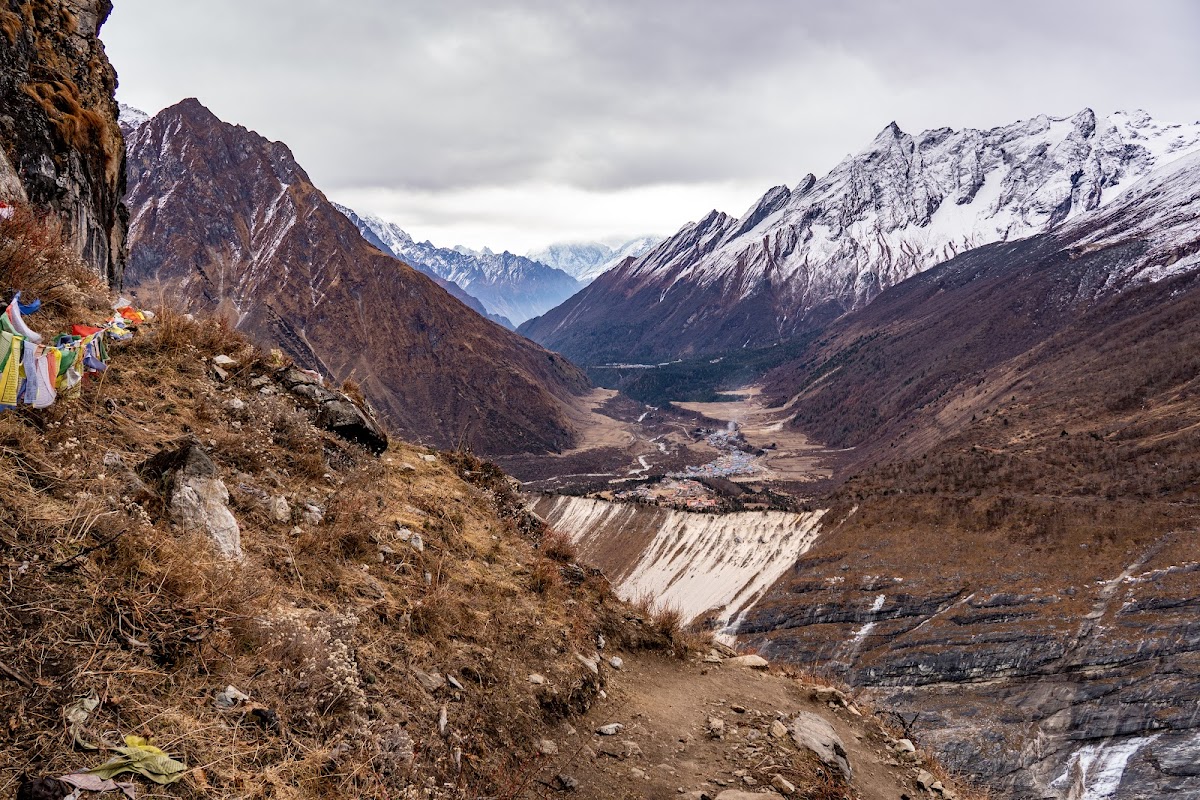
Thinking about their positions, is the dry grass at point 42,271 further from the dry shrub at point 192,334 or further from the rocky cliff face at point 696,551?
the rocky cliff face at point 696,551

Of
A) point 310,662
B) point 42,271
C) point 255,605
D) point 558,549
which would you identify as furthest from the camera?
point 558,549

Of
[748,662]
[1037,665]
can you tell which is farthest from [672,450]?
[748,662]

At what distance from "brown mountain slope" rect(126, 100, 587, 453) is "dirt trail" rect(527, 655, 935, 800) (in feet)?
354

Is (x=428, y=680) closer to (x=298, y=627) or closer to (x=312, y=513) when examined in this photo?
(x=298, y=627)

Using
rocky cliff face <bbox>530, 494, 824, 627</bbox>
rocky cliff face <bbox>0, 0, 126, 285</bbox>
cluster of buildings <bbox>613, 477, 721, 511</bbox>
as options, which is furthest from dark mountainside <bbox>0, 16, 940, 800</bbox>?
cluster of buildings <bbox>613, 477, 721, 511</bbox>

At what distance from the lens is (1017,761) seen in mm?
25922

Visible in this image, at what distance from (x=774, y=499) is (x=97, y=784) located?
235ft

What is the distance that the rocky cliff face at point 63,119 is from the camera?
10.8 meters

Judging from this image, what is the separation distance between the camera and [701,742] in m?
6.47

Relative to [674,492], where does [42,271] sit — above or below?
below

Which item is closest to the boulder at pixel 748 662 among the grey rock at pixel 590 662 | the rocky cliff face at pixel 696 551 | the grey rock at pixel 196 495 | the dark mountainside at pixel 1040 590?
the grey rock at pixel 590 662

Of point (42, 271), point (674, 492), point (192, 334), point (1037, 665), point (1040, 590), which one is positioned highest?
point (674, 492)

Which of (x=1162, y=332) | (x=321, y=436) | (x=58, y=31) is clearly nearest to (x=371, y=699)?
(x=321, y=436)

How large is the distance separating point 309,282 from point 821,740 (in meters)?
136
